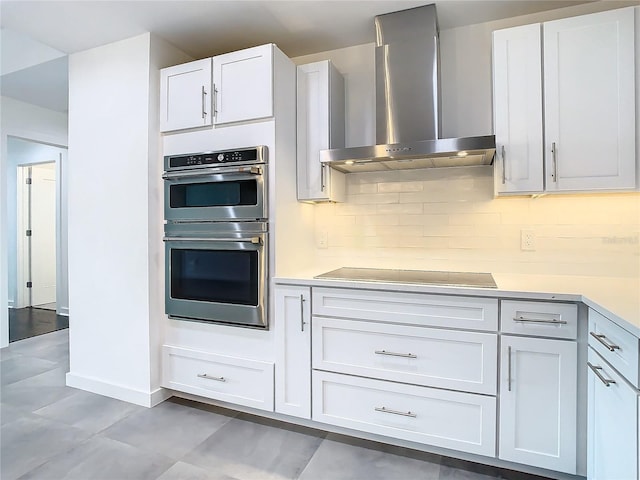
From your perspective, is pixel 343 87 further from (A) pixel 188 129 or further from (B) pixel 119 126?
(B) pixel 119 126

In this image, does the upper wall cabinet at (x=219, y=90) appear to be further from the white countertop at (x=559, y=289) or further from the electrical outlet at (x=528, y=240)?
the electrical outlet at (x=528, y=240)

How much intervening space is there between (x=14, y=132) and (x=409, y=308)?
4.32m

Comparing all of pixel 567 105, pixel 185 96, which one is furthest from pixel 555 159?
pixel 185 96

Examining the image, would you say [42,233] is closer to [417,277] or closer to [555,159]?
[417,277]

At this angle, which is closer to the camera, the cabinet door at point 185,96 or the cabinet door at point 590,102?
the cabinet door at point 590,102

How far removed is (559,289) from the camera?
177cm

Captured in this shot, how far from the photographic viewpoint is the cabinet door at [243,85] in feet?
7.34

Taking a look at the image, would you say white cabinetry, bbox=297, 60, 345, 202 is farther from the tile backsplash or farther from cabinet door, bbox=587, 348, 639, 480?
cabinet door, bbox=587, 348, 639, 480

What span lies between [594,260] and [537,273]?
30 cm

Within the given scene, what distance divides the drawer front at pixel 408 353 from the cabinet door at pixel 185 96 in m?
1.51

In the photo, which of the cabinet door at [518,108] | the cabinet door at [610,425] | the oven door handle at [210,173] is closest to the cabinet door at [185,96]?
the oven door handle at [210,173]

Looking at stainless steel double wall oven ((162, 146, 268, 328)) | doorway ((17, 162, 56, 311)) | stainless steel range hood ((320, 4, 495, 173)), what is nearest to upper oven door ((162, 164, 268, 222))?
stainless steel double wall oven ((162, 146, 268, 328))

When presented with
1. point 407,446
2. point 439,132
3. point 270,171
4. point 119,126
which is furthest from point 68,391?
point 439,132

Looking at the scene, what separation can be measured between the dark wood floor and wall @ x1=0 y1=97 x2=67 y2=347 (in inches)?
19.1
